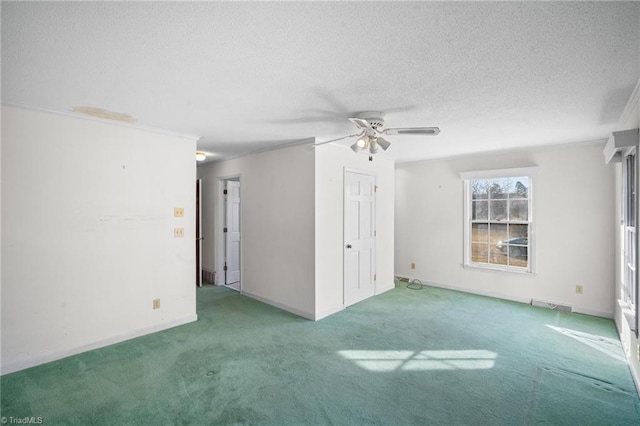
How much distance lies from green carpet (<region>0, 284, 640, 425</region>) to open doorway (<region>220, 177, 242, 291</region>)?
6.49 feet

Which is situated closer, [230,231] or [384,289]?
[384,289]

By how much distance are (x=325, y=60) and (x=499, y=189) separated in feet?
14.1

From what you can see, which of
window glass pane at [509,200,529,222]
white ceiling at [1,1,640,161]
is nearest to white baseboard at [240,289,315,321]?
white ceiling at [1,1,640,161]

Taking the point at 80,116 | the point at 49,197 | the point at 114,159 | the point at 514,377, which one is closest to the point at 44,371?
the point at 49,197

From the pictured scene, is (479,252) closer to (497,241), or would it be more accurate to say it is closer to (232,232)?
(497,241)

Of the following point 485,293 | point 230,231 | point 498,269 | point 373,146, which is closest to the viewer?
point 373,146

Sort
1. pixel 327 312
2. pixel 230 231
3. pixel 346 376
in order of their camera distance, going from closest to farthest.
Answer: pixel 346 376, pixel 327 312, pixel 230 231

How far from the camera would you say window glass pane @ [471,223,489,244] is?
5148mm

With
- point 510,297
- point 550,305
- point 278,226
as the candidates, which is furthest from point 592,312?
point 278,226

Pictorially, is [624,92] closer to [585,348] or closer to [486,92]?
[486,92]

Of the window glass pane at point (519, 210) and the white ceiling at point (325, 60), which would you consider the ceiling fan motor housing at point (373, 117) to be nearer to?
the white ceiling at point (325, 60)

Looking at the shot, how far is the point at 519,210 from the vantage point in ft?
15.8

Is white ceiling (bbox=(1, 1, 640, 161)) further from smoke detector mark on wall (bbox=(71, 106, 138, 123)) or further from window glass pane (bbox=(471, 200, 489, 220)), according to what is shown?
window glass pane (bbox=(471, 200, 489, 220))

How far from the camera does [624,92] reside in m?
2.42
